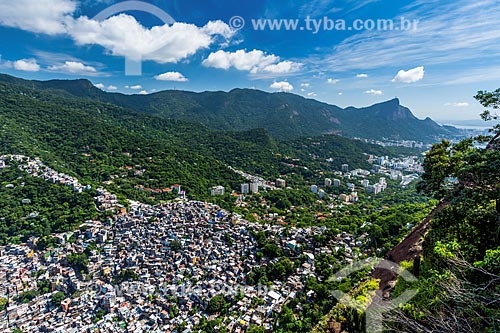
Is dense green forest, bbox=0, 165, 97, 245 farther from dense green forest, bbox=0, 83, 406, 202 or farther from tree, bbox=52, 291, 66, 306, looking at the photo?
tree, bbox=52, 291, 66, 306

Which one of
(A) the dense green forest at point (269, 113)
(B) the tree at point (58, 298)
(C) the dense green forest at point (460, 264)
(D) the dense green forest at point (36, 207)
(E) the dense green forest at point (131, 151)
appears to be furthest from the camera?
(A) the dense green forest at point (269, 113)

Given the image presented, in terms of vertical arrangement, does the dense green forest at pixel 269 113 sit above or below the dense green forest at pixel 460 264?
above

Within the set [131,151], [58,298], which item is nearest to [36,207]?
[58,298]

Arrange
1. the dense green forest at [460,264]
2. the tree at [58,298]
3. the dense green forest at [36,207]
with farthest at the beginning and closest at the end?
the dense green forest at [36,207] < the tree at [58,298] < the dense green forest at [460,264]

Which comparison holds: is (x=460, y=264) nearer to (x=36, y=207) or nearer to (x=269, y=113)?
(x=36, y=207)

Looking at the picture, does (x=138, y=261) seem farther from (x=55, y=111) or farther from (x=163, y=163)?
(x=55, y=111)

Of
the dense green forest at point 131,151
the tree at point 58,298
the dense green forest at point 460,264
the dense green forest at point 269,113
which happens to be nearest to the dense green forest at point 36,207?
the dense green forest at point 131,151

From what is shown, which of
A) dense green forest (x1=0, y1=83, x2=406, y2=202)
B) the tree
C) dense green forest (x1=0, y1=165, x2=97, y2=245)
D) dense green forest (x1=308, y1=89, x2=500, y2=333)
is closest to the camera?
dense green forest (x1=308, y1=89, x2=500, y2=333)

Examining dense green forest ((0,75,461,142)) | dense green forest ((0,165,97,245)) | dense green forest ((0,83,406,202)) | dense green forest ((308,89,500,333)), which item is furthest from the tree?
dense green forest ((0,75,461,142))

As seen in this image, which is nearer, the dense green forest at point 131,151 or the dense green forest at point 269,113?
the dense green forest at point 131,151

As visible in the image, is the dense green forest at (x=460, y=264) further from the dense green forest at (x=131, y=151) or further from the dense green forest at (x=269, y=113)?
the dense green forest at (x=269, y=113)

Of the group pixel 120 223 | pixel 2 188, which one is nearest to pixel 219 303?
pixel 120 223

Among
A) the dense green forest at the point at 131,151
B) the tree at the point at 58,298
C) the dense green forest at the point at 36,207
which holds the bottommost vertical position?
the tree at the point at 58,298
